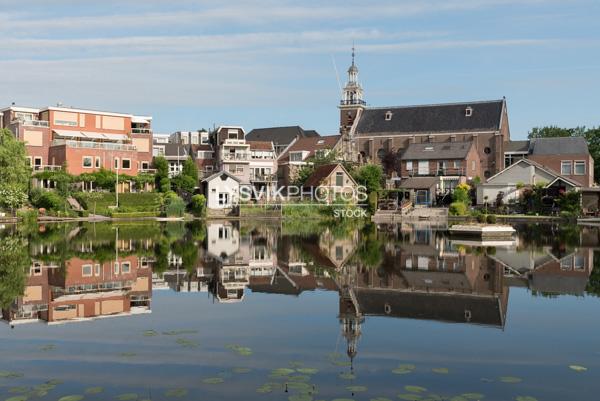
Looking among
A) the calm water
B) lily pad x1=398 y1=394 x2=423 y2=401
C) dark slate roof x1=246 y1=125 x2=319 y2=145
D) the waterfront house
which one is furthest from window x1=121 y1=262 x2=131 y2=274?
dark slate roof x1=246 y1=125 x2=319 y2=145

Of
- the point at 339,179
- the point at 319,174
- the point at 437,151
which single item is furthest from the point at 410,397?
the point at 437,151

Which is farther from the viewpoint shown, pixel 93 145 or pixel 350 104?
pixel 350 104

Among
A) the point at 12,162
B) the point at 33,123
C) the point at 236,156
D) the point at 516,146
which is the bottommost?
the point at 12,162

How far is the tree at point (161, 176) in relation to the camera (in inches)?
2344

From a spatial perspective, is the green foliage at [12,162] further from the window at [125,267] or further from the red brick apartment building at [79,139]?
the window at [125,267]

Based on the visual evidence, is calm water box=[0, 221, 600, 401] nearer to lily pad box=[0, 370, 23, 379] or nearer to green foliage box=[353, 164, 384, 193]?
lily pad box=[0, 370, 23, 379]

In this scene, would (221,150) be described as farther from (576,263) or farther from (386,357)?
(386,357)

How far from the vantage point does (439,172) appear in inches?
2606

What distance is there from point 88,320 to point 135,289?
374 cm

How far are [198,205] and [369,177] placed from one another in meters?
18.1

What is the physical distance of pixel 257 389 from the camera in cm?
795

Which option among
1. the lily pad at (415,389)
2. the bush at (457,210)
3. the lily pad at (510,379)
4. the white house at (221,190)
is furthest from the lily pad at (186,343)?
the white house at (221,190)

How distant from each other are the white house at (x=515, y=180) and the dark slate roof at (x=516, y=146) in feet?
30.6

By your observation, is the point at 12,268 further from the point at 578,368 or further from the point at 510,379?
the point at 578,368
